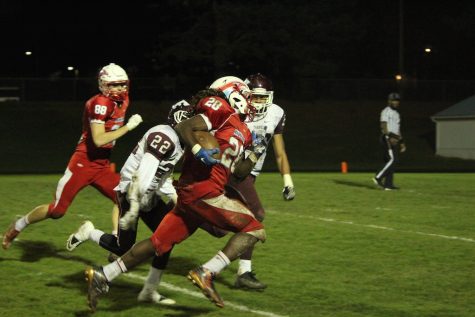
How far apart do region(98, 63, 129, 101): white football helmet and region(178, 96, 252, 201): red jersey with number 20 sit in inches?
78.3

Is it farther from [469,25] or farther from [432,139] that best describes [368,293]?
[469,25]

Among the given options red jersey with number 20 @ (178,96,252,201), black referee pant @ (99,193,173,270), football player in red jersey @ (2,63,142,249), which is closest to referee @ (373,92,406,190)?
football player in red jersey @ (2,63,142,249)

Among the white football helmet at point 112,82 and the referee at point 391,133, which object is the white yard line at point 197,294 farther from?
the referee at point 391,133

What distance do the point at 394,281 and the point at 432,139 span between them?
110 feet

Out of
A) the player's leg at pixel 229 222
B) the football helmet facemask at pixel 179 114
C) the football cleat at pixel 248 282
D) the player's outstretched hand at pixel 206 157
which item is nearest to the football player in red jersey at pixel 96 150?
the football helmet facemask at pixel 179 114

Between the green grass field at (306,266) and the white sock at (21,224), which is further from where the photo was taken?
the white sock at (21,224)

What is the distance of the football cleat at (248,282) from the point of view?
A: 7.82 metres

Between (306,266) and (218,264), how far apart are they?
270 centimetres

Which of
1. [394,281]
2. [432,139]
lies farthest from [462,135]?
[394,281]

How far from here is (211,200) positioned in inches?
258

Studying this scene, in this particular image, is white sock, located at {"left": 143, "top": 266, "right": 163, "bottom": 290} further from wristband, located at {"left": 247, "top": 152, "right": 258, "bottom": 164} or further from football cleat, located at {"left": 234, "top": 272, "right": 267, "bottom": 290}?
wristband, located at {"left": 247, "top": 152, "right": 258, "bottom": 164}

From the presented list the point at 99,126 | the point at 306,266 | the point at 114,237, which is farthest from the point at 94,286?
the point at 306,266

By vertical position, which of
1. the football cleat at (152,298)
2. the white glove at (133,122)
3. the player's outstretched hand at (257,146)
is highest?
the white glove at (133,122)

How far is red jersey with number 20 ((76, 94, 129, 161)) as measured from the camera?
8.30m
